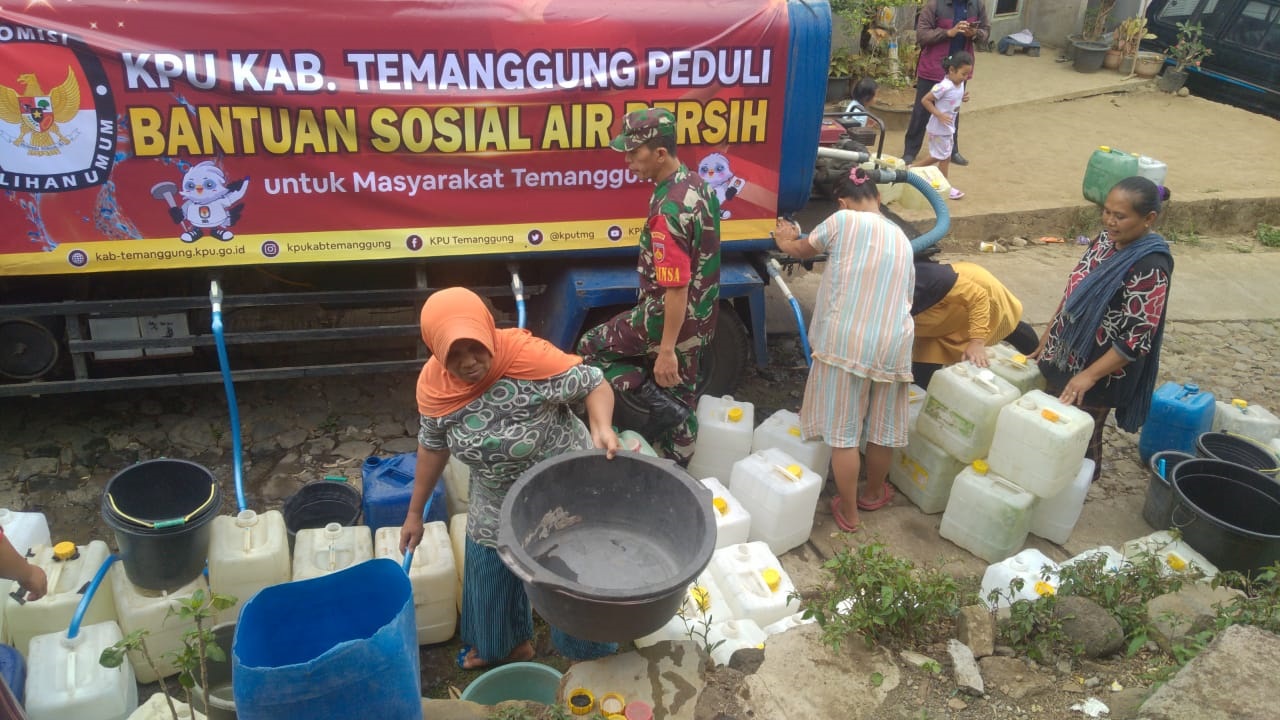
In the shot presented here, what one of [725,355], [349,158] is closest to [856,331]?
[725,355]

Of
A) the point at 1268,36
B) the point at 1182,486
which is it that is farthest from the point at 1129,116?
the point at 1182,486

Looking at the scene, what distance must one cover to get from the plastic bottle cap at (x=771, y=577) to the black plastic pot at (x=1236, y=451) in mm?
2624

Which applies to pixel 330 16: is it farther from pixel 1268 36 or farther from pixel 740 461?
pixel 1268 36

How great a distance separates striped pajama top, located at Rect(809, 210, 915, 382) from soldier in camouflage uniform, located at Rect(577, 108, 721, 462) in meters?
0.57

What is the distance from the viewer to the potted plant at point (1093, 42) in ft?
39.0

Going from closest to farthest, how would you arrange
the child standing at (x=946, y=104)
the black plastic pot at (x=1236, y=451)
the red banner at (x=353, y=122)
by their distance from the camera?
1. the red banner at (x=353, y=122)
2. the black plastic pot at (x=1236, y=451)
3. the child standing at (x=946, y=104)

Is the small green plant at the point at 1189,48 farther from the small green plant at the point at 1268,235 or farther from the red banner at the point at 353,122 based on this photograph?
the red banner at the point at 353,122

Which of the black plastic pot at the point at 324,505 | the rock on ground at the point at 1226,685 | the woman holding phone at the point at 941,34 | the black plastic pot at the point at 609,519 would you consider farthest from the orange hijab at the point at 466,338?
the woman holding phone at the point at 941,34

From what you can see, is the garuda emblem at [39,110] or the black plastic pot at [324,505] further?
the black plastic pot at [324,505]

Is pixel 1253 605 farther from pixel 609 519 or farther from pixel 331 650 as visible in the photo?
pixel 331 650

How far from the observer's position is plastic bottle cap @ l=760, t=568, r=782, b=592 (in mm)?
3697

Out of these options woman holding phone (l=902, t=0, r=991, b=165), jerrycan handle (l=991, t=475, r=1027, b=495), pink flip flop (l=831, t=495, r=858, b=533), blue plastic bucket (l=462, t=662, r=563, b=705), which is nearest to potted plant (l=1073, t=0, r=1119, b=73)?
woman holding phone (l=902, t=0, r=991, b=165)

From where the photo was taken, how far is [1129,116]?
440 inches

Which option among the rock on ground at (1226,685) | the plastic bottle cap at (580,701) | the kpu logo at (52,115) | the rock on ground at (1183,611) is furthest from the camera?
the kpu logo at (52,115)
